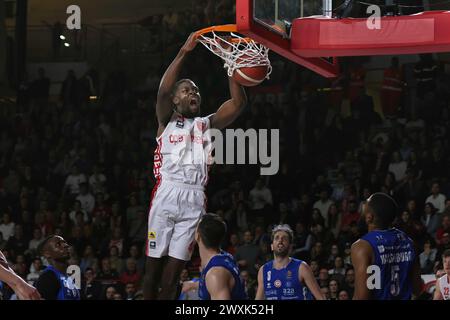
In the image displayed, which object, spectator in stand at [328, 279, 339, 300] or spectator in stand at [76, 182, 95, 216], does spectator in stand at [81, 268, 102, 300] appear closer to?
spectator in stand at [76, 182, 95, 216]

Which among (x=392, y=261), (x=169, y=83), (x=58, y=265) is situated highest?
(x=169, y=83)

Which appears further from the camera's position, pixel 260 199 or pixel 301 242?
pixel 260 199

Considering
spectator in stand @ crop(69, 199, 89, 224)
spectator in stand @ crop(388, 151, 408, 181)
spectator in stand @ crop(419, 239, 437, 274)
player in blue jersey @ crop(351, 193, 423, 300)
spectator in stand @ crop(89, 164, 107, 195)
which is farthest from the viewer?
spectator in stand @ crop(89, 164, 107, 195)

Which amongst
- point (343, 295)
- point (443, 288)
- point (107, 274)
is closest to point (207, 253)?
point (443, 288)

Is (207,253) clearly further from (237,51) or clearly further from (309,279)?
(237,51)

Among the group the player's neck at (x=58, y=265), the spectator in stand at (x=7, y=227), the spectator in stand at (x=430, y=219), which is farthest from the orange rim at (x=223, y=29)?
the spectator in stand at (x=7, y=227)

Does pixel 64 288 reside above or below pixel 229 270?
below

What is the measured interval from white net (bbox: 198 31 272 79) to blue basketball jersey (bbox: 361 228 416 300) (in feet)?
4.84

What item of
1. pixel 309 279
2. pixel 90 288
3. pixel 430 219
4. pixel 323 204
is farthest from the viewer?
pixel 323 204

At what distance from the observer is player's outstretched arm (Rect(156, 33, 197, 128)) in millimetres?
7145

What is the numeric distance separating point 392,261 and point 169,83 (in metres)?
2.18

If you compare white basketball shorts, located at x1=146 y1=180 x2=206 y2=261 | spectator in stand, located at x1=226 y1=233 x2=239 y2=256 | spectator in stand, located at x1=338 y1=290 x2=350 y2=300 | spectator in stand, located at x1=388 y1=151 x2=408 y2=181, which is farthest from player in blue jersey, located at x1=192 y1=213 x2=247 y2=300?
spectator in stand, located at x1=388 y1=151 x2=408 y2=181

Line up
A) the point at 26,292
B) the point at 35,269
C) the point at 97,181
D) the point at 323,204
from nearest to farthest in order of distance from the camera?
the point at 26,292
the point at 35,269
the point at 323,204
the point at 97,181

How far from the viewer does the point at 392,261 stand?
626 centimetres
